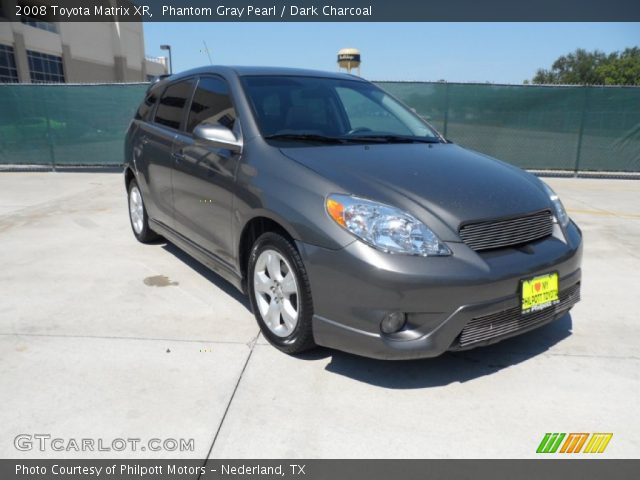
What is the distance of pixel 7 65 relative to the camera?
3278cm

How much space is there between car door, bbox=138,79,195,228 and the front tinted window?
94 centimetres

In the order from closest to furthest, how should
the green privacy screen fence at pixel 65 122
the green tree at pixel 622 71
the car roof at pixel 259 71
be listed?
the car roof at pixel 259 71
the green privacy screen fence at pixel 65 122
the green tree at pixel 622 71

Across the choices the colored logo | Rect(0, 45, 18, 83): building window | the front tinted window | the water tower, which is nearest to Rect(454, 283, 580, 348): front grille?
the colored logo

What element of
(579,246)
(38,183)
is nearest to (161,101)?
(579,246)

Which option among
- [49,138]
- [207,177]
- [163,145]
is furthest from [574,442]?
[49,138]

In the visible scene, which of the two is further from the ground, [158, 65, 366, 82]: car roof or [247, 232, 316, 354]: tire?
[158, 65, 366, 82]: car roof

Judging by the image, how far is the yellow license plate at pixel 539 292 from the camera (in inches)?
103

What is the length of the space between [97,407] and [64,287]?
1.94 metres

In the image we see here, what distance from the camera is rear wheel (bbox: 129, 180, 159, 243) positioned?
202 inches

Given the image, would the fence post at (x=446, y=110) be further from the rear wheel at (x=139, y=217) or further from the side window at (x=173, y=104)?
the side window at (x=173, y=104)

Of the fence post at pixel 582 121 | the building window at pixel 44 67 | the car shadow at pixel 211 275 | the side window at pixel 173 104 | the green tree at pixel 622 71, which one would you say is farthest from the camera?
the green tree at pixel 622 71

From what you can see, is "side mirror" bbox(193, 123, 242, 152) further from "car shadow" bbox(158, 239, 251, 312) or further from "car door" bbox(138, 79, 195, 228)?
"car shadow" bbox(158, 239, 251, 312)

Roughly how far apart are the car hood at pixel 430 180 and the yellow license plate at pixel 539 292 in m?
0.38

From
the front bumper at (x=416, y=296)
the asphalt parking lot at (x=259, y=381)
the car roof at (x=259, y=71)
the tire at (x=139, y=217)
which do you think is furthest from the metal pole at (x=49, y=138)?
the front bumper at (x=416, y=296)
